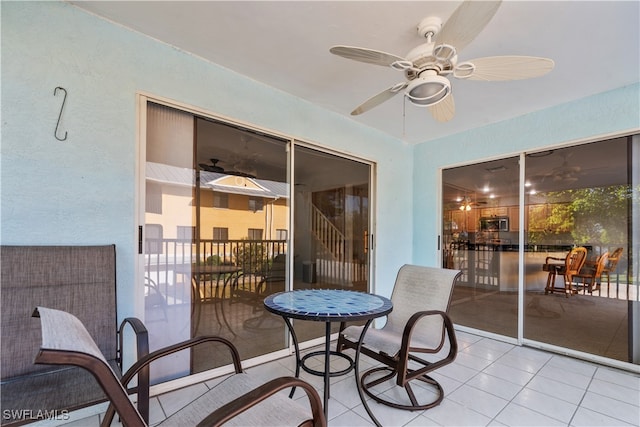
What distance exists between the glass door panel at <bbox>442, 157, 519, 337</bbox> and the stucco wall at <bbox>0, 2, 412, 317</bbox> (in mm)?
3290

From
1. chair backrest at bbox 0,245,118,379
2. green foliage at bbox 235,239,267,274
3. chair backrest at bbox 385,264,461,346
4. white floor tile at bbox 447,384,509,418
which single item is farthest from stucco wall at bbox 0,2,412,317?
white floor tile at bbox 447,384,509,418

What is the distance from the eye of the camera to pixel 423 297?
93.3 inches

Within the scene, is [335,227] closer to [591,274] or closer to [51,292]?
[591,274]

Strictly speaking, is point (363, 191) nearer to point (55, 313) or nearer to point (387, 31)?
point (387, 31)

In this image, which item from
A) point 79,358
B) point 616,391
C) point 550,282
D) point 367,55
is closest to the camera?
point 79,358

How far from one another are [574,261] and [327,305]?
301cm

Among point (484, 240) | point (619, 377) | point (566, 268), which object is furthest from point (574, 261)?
point (619, 377)

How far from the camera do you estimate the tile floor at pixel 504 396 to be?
190cm

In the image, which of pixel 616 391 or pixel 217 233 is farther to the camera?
pixel 217 233

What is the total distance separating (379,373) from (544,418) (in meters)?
1.16

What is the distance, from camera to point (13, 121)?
5.34 feet

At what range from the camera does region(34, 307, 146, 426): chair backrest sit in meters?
0.75

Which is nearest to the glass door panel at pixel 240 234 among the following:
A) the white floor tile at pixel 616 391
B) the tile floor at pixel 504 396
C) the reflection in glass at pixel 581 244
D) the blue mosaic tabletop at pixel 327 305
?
the tile floor at pixel 504 396

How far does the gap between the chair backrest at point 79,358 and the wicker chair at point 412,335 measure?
4.91ft
